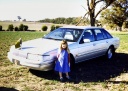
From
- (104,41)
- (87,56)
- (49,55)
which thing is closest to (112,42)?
(104,41)

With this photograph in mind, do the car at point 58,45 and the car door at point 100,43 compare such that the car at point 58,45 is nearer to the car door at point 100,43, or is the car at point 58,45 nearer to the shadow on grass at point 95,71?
the car door at point 100,43

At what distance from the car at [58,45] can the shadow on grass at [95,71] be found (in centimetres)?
37

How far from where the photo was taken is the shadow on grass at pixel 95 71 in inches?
266

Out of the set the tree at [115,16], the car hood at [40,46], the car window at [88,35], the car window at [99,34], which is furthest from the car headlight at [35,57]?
the tree at [115,16]

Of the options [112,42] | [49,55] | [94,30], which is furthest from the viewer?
[112,42]

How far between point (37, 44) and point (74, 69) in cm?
163

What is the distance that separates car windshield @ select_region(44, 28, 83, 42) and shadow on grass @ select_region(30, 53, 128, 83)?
1.14 m

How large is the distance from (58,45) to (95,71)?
1.74 meters

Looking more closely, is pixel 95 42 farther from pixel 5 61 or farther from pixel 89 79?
pixel 5 61

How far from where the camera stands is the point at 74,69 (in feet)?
25.2

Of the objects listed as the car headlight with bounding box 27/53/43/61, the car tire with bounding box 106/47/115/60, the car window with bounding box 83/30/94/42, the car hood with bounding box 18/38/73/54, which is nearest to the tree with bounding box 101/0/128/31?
the car tire with bounding box 106/47/115/60

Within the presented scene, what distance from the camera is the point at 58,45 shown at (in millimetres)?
6938

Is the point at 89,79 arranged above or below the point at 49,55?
below

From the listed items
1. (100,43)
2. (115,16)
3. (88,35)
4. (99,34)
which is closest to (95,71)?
(88,35)
